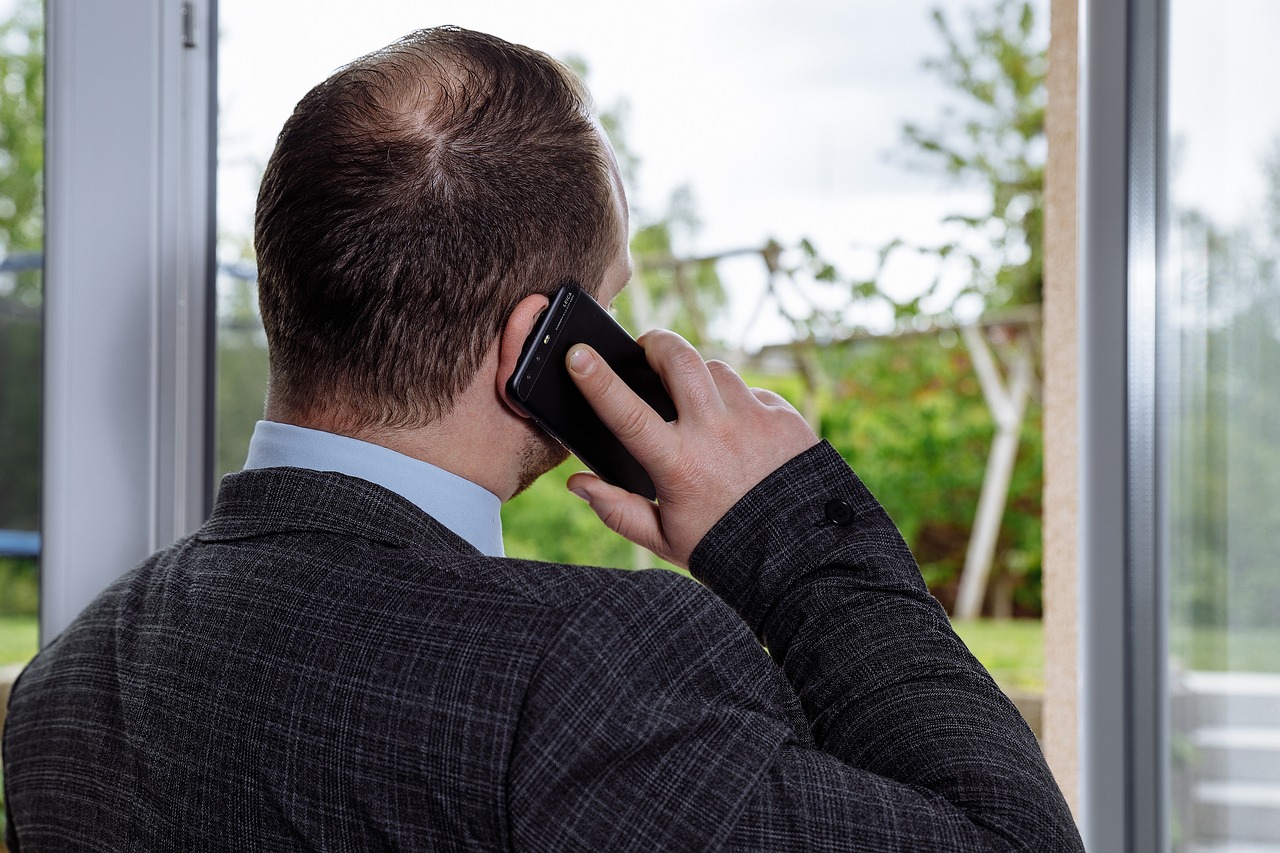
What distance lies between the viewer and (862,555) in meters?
0.64

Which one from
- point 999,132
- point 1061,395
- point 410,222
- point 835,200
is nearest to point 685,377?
point 410,222

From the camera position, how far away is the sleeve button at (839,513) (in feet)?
2.15

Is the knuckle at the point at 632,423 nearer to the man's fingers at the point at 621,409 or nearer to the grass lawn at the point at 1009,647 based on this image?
the man's fingers at the point at 621,409

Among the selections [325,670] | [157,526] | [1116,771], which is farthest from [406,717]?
[1116,771]

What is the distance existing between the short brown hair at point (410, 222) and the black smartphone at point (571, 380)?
1.0 inches

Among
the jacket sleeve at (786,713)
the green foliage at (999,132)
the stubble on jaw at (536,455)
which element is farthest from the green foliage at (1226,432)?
the green foliage at (999,132)

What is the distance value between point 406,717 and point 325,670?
0.05 m

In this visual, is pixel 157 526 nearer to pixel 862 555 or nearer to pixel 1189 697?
pixel 862 555

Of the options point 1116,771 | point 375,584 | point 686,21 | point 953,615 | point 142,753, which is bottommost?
point 953,615

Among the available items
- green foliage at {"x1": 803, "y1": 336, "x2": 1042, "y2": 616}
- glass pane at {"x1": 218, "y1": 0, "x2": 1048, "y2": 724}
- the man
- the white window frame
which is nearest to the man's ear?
the man

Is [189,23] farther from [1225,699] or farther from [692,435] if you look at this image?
[1225,699]

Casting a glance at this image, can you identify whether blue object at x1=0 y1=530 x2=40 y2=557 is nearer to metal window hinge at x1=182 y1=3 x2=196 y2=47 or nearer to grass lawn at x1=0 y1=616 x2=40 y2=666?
grass lawn at x1=0 y1=616 x2=40 y2=666

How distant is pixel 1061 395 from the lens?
154cm

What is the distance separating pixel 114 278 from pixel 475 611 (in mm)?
580
